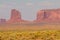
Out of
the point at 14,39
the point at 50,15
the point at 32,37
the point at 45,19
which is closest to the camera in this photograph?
the point at 14,39

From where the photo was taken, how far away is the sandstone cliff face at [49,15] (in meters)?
148

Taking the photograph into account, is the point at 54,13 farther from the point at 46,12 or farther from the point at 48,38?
the point at 48,38

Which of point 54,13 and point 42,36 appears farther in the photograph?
point 54,13

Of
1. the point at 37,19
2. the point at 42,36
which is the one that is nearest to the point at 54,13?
the point at 37,19

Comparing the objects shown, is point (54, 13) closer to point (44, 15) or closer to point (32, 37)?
point (44, 15)

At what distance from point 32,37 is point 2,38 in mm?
3225

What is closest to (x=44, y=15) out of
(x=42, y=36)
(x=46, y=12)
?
(x=46, y=12)

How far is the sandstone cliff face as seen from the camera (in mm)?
148363

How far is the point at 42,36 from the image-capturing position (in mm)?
24141

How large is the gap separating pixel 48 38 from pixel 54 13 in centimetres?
13475

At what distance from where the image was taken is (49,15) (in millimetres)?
157875

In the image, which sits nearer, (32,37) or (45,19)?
(32,37)

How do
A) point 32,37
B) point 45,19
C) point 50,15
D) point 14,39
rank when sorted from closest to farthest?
1. point 14,39
2. point 32,37
3. point 45,19
4. point 50,15

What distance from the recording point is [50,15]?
15938 centimetres
